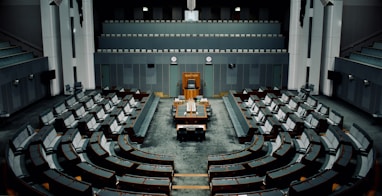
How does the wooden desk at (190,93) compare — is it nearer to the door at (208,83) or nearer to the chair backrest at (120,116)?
the door at (208,83)

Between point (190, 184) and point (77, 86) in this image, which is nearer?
point (190, 184)

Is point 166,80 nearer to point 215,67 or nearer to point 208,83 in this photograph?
point 208,83

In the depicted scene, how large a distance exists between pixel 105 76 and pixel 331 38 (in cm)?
1424

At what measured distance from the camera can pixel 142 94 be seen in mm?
20938

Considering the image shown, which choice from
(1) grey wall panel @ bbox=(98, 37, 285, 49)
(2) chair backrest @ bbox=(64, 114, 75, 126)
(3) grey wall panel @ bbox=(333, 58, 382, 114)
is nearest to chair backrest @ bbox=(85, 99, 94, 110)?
(2) chair backrest @ bbox=(64, 114, 75, 126)

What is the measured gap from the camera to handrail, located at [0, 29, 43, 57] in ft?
68.9

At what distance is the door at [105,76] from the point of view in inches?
938

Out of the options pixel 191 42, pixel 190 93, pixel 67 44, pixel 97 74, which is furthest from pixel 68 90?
pixel 191 42

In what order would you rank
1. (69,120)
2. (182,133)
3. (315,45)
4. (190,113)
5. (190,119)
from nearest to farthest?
1. (182,133)
2. (69,120)
3. (190,119)
4. (190,113)
5. (315,45)

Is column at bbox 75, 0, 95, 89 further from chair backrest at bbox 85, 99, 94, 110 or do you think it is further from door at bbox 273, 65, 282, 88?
door at bbox 273, 65, 282, 88

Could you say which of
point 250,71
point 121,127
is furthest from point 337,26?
point 121,127

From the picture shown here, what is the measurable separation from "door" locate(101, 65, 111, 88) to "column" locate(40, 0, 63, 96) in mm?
2975

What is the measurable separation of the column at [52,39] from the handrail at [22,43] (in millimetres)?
653

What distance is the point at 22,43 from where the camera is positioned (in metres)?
21.0
